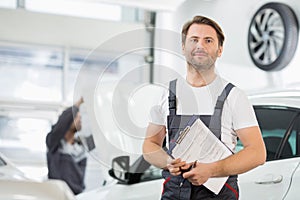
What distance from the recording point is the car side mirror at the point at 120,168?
5.97ft

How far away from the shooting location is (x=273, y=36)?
241 cm

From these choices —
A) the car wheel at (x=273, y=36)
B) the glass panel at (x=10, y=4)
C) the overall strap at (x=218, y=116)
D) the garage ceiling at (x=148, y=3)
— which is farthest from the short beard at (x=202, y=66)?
the glass panel at (x=10, y=4)

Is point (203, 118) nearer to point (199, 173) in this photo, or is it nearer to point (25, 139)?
point (199, 173)

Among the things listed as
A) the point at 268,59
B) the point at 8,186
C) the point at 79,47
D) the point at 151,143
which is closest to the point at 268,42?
the point at 268,59

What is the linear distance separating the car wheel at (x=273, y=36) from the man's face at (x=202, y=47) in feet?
2.27

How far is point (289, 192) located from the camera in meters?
1.66

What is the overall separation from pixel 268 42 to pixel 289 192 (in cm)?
90

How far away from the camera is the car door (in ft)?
5.45

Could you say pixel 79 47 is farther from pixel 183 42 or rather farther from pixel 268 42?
pixel 183 42

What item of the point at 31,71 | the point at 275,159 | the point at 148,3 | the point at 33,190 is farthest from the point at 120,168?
the point at 31,71

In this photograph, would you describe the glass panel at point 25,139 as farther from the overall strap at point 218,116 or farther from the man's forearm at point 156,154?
the overall strap at point 218,116

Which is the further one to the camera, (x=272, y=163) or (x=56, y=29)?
(x=56, y=29)

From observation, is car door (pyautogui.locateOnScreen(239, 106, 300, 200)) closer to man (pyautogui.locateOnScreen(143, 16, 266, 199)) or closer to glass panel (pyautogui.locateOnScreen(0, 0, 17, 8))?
man (pyautogui.locateOnScreen(143, 16, 266, 199))

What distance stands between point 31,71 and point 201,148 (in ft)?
9.31
